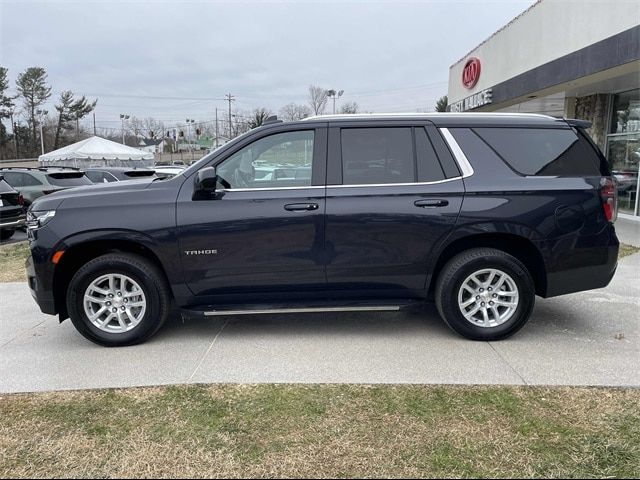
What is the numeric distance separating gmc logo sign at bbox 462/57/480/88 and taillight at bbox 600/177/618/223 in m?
14.8

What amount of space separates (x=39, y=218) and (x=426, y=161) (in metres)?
3.34

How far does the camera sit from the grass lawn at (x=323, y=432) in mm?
2648

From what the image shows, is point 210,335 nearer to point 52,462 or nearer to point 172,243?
point 172,243

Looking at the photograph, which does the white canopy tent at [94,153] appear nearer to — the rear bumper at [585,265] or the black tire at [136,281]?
the black tire at [136,281]

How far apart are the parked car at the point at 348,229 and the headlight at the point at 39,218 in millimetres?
17

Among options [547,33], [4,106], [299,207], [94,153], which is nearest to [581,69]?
[547,33]

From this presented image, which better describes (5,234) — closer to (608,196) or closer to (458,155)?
(458,155)

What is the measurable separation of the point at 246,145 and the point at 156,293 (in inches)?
58.4

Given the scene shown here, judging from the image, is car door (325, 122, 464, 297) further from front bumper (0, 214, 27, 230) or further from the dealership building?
front bumper (0, 214, 27, 230)

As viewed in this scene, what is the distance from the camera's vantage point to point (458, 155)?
4.30m

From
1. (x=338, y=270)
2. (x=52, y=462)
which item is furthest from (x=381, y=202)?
(x=52, y=462)

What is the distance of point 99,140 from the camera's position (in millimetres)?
29062

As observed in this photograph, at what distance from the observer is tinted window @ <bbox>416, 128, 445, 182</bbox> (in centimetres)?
427

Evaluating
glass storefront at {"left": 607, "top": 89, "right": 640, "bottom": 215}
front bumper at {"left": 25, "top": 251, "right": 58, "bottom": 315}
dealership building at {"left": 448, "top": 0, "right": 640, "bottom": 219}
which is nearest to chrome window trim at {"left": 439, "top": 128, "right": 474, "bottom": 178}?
front bumper at {"left": 25, "top": 251, "right": 58, "bottom": 315}
